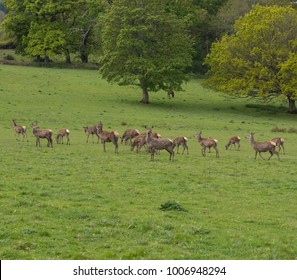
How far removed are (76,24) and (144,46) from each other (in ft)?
94.2

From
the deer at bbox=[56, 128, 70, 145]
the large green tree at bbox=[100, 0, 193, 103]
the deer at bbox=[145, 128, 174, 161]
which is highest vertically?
the large green tree at bbox=[100, 0, 193, 103]

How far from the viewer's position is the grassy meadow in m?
10.6

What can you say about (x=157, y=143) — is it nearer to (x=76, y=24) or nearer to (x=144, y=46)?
(x=144, y=46)

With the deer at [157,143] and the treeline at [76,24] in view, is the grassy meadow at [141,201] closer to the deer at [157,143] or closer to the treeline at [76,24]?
the deer at [157,143]

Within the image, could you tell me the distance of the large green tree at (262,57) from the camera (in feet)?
163

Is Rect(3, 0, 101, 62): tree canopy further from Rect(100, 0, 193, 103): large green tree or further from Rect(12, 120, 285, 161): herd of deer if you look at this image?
Rect(12, 120, 285, 161): herd of deer

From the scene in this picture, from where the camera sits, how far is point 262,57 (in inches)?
1982

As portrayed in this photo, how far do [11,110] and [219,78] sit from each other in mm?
22964

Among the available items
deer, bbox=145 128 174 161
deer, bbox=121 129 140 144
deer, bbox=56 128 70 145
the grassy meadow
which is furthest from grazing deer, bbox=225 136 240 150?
deer, bbox=56 128 70 145

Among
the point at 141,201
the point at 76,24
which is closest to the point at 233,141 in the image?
the point at 141,201

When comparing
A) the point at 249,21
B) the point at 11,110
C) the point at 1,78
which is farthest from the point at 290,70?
the point at 1,78

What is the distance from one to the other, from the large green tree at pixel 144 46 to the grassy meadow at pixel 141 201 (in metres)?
14.5

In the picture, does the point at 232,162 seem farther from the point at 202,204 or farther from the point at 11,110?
the point at 11,110

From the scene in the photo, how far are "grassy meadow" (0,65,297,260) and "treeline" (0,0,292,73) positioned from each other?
3564cm
